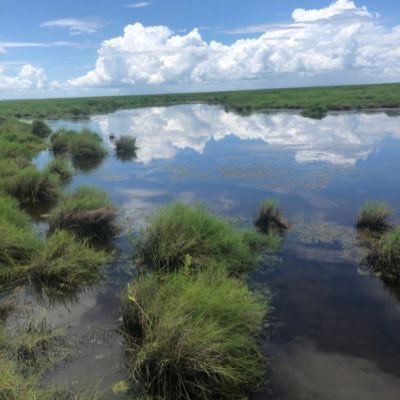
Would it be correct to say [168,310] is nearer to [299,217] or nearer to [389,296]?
[389,296]

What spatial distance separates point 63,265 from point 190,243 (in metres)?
2.42

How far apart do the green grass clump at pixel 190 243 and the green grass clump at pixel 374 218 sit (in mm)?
3626

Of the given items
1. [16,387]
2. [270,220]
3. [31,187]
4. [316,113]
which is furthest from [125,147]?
[316,113]

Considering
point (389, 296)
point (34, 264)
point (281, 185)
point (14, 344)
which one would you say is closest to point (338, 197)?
point (281, 185)

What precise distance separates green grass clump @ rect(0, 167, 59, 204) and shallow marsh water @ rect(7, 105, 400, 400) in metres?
2.49

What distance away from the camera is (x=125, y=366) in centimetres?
602

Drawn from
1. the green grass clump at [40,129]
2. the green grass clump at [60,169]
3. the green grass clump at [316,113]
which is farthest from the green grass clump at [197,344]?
the green grass clump at [316,113]

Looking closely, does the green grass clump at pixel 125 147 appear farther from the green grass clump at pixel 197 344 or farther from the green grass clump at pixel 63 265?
the green grass clump at pixel 197 344

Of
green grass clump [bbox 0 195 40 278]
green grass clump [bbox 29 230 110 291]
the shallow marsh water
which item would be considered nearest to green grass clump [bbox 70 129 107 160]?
the shallow marsh water

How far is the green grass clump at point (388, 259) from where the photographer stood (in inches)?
331

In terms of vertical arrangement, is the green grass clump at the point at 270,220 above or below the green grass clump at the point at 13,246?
below

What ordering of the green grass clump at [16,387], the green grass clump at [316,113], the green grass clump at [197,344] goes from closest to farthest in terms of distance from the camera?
the green grass clump at [16,387] → the green grass clump at [197,344] → the green grass clump at [316,113]

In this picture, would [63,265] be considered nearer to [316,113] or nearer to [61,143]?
[61,143]

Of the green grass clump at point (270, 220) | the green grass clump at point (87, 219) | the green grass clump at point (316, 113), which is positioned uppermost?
the green grass clump at point (87, 219)
